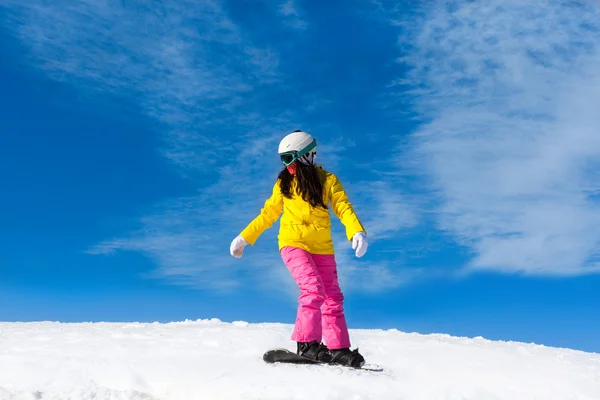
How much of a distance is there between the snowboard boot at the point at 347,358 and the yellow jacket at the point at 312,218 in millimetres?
1004

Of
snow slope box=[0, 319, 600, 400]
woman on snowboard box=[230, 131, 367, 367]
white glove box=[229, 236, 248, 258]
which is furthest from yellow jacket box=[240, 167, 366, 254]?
snow slope box=[0, 319, 600, 400]

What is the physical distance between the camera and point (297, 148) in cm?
616

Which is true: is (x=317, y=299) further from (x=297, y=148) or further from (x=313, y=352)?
(x=297, y=148)

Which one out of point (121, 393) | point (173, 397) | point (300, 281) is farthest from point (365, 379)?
point (121, 393)

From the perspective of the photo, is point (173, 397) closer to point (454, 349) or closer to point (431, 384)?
point (431, 384)

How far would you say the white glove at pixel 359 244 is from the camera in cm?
580

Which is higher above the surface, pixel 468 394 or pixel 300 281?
pixel 300 281

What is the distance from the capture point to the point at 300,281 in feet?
19.2

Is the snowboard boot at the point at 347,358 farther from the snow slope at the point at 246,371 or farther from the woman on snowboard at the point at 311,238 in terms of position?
the snow slope at the point at 246,371

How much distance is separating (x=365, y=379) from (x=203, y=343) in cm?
203

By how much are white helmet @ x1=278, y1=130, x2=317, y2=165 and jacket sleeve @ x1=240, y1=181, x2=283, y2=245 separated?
318mm

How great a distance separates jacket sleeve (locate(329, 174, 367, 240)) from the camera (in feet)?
19.5

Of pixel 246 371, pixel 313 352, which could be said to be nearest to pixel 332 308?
pixel 313 352

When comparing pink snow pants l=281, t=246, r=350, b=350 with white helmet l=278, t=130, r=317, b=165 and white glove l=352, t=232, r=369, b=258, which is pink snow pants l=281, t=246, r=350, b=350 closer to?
white glove l=352, t=232, r=369, b=258
